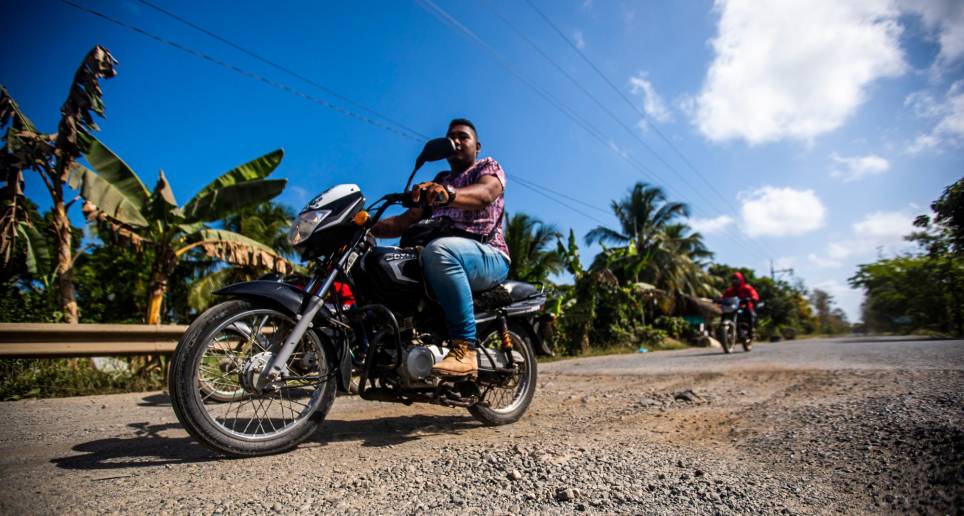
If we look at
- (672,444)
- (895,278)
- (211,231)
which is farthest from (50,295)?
(895,278)

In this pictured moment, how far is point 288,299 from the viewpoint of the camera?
2.17m

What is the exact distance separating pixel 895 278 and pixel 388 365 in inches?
589

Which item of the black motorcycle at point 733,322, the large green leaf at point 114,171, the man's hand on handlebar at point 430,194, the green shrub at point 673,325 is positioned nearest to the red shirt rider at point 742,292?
the black motorcycle at point 733,322

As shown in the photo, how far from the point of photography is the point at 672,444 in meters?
2.07

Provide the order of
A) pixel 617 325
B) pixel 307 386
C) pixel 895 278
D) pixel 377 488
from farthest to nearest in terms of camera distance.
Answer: pixel 617 325 → pixel 895 278 → pixel 307 386 → pixel 377 488

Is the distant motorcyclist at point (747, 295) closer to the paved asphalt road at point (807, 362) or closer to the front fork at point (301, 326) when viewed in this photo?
the paved asphalt road at point (807, 362)

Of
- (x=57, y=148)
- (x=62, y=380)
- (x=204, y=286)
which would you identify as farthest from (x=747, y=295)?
(x=204, y=286)

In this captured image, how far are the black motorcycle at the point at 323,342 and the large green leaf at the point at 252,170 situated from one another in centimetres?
733

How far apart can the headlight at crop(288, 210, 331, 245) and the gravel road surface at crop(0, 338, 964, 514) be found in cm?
104

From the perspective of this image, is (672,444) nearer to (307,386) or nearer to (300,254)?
(307,386)

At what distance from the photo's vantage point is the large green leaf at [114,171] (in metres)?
7.59

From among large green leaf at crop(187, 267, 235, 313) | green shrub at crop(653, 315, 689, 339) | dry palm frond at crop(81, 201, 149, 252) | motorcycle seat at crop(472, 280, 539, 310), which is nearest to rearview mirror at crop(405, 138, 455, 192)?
motorcycle seat at crop(472, 280, 539, 310)

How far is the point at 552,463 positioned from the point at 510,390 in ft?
4.71

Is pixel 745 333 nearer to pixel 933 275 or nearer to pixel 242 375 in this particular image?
pixel 933 275
